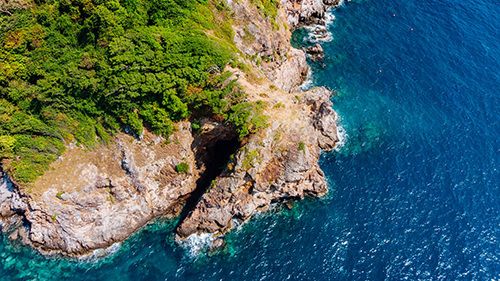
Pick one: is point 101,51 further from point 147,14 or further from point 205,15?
point 205,15

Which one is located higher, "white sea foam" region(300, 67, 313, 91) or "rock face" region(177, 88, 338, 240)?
"white sea foam" region(300, 67, 313, 91)

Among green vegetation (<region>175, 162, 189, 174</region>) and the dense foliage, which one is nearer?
the dense foliage

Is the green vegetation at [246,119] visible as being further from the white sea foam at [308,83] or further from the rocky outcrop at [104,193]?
the white sea foam at [308,83]

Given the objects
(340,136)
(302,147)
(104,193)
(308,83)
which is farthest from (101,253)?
(308,83)

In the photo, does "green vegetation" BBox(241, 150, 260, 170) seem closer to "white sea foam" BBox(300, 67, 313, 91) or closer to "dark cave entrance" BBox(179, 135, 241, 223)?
"dark cave entrance" BBox(179, 135, 241, 223)

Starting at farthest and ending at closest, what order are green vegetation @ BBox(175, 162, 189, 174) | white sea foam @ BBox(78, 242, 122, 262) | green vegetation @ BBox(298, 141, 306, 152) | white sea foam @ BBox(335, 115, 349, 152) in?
white sea foam @ BBox(335, 115, 349, 152)
green vegetation @ BBox(175, 162, 189, 174)
green vegetation @ BBox(298, 141, 306, 152)
white sea foam @ BBox(78, 242, 122, 262)

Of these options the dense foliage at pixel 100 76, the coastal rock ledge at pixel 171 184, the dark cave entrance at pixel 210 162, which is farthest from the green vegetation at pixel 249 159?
the dark cave entrance at pixel 210 162

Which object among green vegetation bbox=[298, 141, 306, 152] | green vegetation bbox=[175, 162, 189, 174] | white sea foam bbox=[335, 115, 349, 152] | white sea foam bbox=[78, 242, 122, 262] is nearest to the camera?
white sea foam bbox=[78, 242, 122, 262]

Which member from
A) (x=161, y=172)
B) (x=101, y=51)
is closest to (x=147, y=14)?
(x=101, y=51)

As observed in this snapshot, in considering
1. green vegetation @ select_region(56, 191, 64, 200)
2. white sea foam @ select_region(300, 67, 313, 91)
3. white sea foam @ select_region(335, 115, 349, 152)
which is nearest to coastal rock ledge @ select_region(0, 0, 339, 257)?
green vegetation @ select_region(56, 191, 64, 200)
